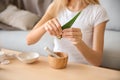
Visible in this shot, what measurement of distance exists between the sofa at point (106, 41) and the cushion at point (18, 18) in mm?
65

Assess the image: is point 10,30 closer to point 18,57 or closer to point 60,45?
point 60,45

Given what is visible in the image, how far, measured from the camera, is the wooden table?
94 cm

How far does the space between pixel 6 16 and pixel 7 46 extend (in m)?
0.36

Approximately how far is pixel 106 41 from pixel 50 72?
97 cm

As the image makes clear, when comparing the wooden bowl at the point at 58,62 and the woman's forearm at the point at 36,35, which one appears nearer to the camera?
the wooden bowl at the point at 58,62

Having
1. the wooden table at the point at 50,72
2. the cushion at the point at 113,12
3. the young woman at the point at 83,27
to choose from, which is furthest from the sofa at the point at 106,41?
the wooden table at the point at 50,72

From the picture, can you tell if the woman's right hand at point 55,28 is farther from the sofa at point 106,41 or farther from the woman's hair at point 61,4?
the sofa at point 106,41

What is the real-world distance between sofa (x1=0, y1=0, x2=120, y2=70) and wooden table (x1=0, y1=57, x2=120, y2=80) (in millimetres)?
699

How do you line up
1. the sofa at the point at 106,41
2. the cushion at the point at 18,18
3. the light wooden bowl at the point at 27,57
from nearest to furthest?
1. the light wooden bowl at the point at 27,57
2. the sofa at the point at 106,41
3. the cushion at the point at 18,18

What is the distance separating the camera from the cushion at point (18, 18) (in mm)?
2205

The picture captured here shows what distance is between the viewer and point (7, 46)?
6.77ft

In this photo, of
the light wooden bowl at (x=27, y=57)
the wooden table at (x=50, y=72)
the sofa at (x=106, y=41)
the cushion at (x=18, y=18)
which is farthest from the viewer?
the cushion at (x=18, y=18)

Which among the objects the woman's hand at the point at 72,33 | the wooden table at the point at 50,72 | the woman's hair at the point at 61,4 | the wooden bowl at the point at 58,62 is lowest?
the wooden table at the point at 50,72

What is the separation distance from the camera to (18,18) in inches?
88.3
